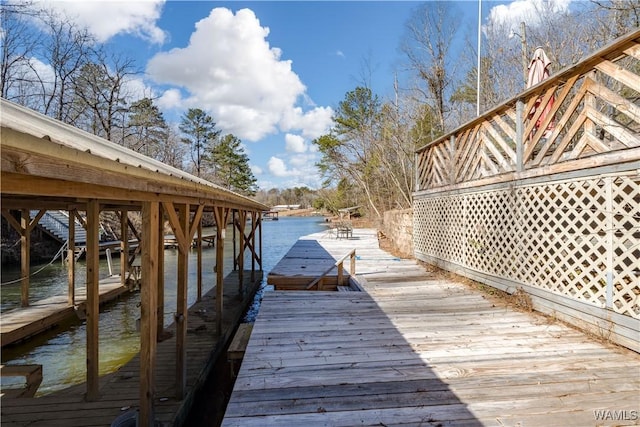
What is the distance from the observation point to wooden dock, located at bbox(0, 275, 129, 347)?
5438mm

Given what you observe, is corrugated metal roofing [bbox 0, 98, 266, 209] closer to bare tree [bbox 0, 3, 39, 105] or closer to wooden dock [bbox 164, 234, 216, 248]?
bare tree [bbox 0, 3, 39, 105]

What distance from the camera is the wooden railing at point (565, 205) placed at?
294cm

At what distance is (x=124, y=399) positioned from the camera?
10.7 ft

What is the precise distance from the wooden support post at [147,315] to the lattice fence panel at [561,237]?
434 centimetres

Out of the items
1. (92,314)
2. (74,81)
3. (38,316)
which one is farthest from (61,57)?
(92,314)

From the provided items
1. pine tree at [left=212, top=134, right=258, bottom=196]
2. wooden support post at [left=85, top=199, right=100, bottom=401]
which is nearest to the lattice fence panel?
wooden support post at [left=85, top=199, right=100, bottom=401]

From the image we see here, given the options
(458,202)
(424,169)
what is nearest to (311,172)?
(424,169)

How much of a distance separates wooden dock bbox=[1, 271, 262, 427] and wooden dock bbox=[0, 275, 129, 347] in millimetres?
2611

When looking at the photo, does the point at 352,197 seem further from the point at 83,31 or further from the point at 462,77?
the point at 83,31

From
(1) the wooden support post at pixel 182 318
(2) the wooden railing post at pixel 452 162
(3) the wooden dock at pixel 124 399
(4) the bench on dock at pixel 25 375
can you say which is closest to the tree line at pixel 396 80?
(2) the wooden railing post at pixel 452 162

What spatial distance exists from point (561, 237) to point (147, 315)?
14.8 feet

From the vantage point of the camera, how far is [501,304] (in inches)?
168

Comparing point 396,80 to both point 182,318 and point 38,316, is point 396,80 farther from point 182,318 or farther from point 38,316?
point 38,316

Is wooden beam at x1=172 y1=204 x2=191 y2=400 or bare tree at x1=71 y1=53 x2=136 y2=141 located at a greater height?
A: bare tree at x1=71 y1=53 x2=136 y2=141
